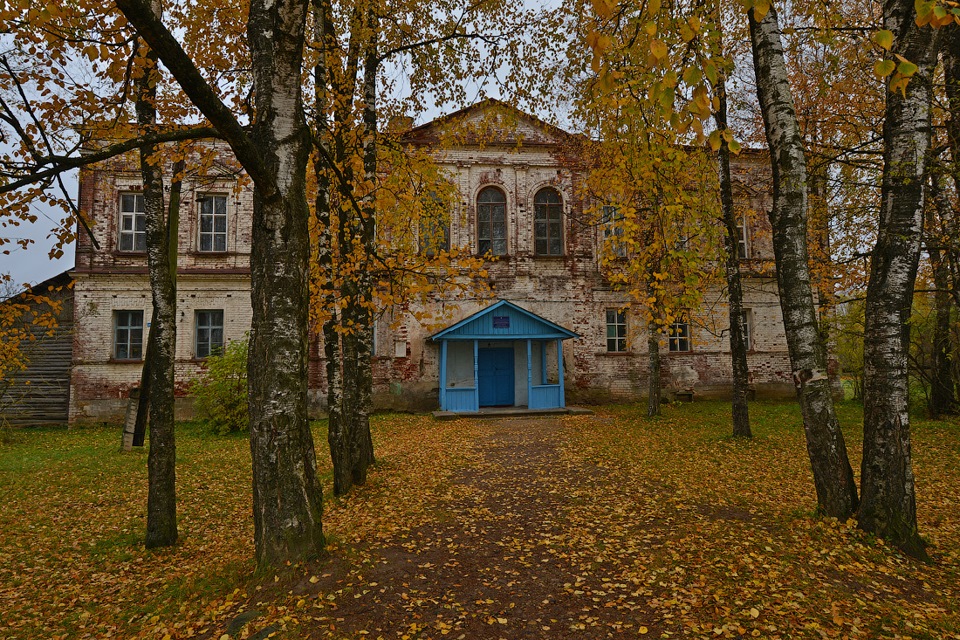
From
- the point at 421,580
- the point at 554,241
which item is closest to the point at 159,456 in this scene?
the point at 421,580

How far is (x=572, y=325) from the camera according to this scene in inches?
715

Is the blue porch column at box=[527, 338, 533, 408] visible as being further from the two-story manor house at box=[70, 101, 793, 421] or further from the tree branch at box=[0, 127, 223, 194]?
the tree branch at box=[0, 127, 223, 194]

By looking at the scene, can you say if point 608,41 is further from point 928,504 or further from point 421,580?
point 928,504

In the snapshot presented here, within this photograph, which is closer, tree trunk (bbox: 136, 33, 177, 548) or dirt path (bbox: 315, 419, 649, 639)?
dirt path (bbox: 315, 419, 649, 639)

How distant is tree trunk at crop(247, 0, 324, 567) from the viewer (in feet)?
13.5

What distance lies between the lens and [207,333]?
666 inches

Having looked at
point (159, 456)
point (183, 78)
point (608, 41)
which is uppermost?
point (183, 78)

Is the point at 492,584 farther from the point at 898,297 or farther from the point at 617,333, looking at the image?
the point at 617,333

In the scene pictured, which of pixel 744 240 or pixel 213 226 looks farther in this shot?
pixel 744 240

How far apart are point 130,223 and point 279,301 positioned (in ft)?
53.7

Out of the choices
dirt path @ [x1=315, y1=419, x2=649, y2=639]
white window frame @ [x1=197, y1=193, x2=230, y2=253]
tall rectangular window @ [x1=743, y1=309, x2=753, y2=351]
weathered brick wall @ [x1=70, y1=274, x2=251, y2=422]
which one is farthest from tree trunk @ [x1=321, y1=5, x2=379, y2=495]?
tall rectangular window @ [x1=743, y1=309, x2=753, y2=351]

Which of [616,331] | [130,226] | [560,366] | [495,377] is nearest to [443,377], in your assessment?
[495,377]

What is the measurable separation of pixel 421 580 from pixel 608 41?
13.6ft

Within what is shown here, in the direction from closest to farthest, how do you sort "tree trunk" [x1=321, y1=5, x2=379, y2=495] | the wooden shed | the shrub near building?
"tree trunk" [x1=321, y1=5, x2=379, y2=495], the shrub near building, the wooden shed
